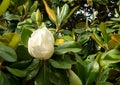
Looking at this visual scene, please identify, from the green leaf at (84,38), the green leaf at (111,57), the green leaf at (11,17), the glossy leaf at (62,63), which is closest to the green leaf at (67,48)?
the glossy leaf at (62,63)

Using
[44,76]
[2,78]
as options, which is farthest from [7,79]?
[44,76]

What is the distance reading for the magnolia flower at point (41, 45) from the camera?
1116 mm

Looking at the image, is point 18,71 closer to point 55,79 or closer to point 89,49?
point 55,79

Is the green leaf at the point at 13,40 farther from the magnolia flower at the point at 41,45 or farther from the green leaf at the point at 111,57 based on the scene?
the green leaf at the point at 111,57

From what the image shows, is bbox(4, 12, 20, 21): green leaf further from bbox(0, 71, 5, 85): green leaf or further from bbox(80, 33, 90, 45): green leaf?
bbox(0, 71, 5, 85): green leaf

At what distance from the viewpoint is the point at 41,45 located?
111 centimetres

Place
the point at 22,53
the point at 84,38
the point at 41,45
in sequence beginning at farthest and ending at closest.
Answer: the point at 84,38 < the point at 22,53 < the point at 41,45

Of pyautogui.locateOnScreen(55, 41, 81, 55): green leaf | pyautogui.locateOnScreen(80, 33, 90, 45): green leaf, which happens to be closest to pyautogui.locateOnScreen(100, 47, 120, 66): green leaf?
pyautogui.locateOnScreen(55, 41, 81, 55): green leaf

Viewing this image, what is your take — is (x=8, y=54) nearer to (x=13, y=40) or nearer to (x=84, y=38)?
(x=13, y=40)

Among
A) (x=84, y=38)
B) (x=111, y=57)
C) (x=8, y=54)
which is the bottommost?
(x=84, y=38)

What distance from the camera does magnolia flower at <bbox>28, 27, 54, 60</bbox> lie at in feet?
3.66

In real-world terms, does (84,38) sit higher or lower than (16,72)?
lower

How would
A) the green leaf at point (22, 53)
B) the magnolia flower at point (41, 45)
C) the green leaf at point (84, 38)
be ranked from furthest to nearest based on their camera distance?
the green leaf at point (84, 38), the green leaf at point (22, 53), the magnolia flower at point (41, 45)

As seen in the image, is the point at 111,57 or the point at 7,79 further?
the point at 111,57
